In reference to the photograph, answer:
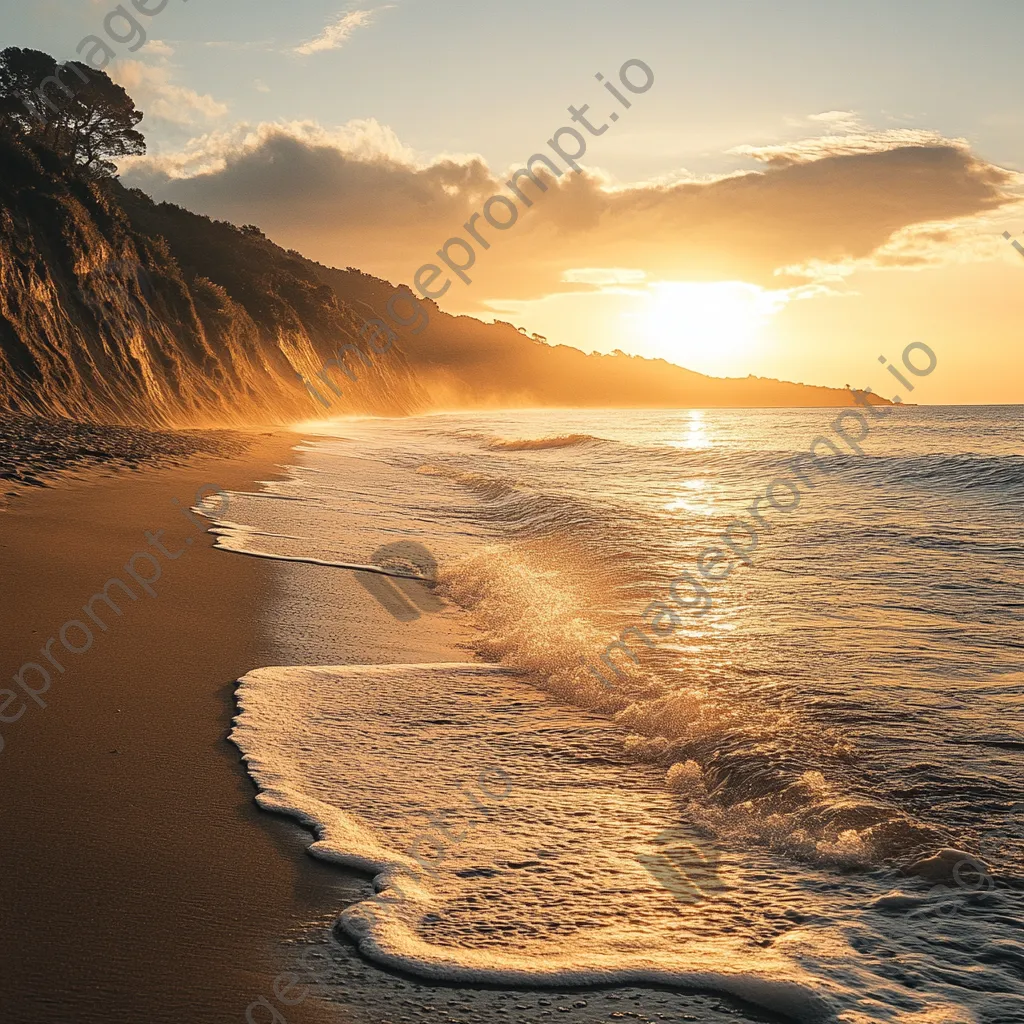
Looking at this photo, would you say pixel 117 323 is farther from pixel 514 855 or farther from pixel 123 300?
pixel 514 855

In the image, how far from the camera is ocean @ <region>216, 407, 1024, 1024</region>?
2.84 m

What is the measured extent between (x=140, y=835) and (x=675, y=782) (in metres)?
2.50

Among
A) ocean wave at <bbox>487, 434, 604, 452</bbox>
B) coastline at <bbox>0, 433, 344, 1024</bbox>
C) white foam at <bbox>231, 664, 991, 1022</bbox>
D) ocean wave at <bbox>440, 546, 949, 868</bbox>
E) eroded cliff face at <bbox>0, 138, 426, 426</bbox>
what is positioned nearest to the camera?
coastline at <bbox>0, 433, 344, 1024</bbox>

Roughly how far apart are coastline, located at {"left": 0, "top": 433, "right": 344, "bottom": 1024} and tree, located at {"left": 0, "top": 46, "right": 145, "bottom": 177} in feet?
133

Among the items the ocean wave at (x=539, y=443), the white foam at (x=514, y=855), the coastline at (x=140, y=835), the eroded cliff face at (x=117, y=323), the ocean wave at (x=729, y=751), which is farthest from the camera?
the ocean wave at (x=539, y=443)

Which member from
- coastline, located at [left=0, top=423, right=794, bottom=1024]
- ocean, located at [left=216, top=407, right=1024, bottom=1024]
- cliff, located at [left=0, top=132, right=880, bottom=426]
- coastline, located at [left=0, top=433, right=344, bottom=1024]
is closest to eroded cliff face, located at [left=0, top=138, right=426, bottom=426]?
cliff, located at [left=0, top=132, right=880, bottom=426]

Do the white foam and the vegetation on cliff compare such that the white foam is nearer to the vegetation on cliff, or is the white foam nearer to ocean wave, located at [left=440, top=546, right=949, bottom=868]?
ocean wave, located at [left=440, top=546, right=949, bottom=868]

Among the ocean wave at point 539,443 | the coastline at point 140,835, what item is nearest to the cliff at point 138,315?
the ocean wave at point 539,443

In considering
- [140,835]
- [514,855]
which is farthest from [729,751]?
[140,835]

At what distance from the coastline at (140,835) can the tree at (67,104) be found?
40.6 meters

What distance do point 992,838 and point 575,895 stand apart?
1882 mm

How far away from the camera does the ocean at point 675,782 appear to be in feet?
9.32

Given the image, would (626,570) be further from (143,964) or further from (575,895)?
(143,964)

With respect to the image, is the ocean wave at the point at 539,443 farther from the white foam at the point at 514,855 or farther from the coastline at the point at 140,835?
the white foam at the point at 514,855
